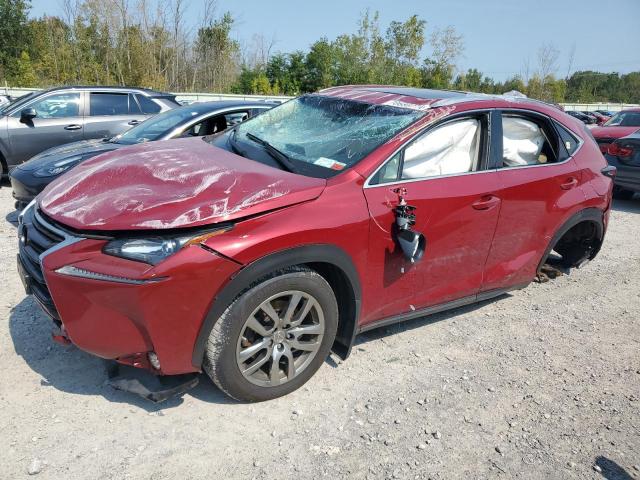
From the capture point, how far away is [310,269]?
9.25ft

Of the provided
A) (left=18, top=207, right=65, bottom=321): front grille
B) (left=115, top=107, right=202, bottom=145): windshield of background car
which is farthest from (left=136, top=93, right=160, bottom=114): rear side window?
(left=18, top=207, right=65, bottom=321): front grille

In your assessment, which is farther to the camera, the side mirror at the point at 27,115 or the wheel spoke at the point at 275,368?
the side mirror at the point at 27,115

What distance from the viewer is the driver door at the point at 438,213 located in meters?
3.06

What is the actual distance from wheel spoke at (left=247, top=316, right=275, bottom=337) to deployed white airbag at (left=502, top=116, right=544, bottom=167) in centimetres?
217

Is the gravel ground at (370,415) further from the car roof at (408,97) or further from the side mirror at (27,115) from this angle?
the side mirror at (27,115)

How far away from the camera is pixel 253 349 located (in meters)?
2.73

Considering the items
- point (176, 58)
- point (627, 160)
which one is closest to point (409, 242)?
point (627, 160)

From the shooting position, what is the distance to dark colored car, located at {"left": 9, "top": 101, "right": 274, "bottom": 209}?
17.1 ft

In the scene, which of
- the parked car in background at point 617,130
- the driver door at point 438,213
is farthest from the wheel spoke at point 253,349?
the parked car in background at point 617,130

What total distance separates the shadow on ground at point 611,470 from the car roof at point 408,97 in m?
2.31

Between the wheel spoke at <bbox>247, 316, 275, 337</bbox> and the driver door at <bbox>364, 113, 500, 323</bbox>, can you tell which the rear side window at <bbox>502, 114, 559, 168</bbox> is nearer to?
the driver door at <bbox>364, 113, 500, 323</bbox>

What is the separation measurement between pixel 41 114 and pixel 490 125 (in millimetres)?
7034

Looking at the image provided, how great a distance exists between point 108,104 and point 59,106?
2.35ft

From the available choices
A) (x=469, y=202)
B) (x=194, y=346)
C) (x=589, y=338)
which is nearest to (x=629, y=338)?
(x=589, y=338)
